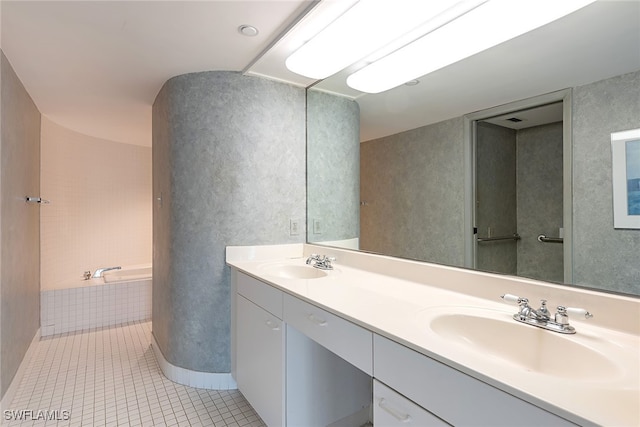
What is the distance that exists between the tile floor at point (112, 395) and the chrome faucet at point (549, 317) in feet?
4.70

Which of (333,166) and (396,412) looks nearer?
(396,412)

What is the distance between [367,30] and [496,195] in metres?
0.94

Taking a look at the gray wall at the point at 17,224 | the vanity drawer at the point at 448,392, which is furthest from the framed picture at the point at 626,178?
the gray wall at the point at 17,224

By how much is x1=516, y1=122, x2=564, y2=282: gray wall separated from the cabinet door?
3.41ft

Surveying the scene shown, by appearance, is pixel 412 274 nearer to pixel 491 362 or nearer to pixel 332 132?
pixel 491 362

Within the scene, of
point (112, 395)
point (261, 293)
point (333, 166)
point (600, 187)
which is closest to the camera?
point (600, 187)

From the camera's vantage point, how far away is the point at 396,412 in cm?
86

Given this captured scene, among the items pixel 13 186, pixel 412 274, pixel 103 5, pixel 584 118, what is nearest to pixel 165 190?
pixel 13 186

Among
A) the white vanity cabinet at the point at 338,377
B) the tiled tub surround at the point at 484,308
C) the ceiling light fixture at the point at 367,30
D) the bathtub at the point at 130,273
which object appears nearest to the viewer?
the tiled tub surround at the point at 484,308

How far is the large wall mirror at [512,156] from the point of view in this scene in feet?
3.17

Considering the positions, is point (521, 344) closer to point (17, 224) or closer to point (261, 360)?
point (261, 360)

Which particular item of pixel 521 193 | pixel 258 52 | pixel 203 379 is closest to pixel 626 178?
pixel 521 193

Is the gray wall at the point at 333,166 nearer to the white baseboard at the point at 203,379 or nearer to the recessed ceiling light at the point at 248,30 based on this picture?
the recessed ceiling light at the point at 248,30

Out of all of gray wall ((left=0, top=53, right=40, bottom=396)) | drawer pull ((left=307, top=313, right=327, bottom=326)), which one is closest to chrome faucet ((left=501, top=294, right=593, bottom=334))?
drawer pull ((left=307, top=313, right=327, bottom=326))
